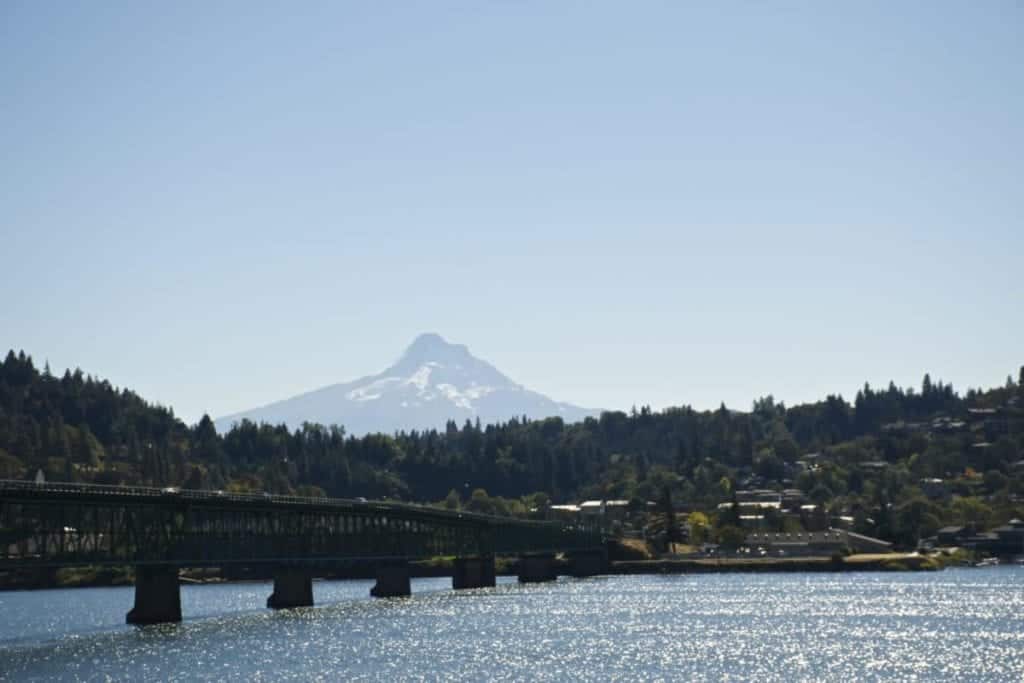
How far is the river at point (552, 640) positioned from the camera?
3671 inches

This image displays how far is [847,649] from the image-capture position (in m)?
106

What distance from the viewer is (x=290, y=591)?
15525 cm

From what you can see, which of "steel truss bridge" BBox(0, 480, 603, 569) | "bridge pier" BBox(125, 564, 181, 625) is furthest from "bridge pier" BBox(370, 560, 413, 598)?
"bridge pier" BBox(125, 564, 181, 625)

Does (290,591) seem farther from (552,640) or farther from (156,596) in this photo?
(552,640)

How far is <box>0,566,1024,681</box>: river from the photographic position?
9325cm

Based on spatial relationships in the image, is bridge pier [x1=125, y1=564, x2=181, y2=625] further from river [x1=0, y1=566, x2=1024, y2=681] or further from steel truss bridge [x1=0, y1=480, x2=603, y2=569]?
river [x1=0, y1=566, x2=1024, y2=681]

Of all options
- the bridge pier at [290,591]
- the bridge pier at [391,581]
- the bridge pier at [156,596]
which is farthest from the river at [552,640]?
the bridge pier at [391,581]

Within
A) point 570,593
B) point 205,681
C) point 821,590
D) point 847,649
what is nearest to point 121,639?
point 205,681

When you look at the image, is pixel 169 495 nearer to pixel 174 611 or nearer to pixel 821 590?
pixel 174 611

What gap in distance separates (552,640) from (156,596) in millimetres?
33528

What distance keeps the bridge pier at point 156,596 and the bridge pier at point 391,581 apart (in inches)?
2010

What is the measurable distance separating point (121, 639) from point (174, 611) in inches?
523

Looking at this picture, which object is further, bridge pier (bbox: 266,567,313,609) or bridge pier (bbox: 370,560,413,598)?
bridge pier (bbox: 370,560,413,598)

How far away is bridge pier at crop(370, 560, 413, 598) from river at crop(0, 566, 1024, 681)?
6.08 m
